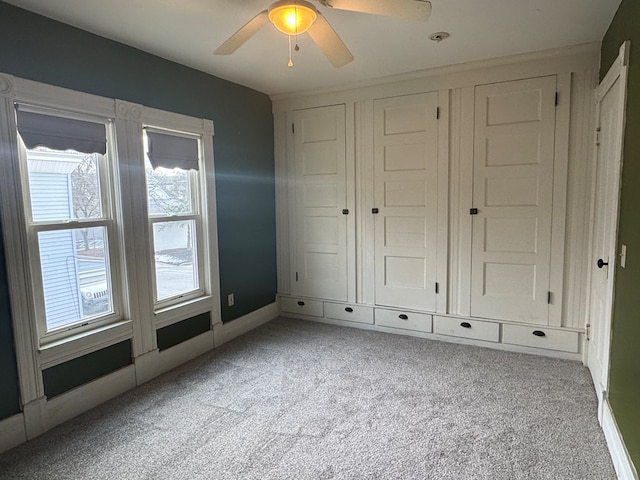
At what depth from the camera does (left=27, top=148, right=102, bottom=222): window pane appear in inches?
88.7

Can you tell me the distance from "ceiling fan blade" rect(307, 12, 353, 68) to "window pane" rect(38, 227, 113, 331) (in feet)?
5.95

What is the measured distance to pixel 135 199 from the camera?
2.75m

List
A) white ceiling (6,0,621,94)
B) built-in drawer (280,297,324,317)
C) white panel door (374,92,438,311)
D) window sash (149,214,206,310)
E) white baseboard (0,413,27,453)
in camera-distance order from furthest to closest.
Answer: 1. built-in drawer (280,297,324,317)
2. white panel door (374,92,438,311)
3. window sash (149,214,206,310)
4. white ceiling (6,0,621,94)
5. white baseboard (0,413,27,453)

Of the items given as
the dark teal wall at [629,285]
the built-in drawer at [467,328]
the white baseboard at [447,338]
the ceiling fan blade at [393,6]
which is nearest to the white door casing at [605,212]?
the dark teal wall at [629,285]

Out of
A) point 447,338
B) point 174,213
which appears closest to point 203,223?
point 174,213

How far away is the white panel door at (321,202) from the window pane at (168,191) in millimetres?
1246

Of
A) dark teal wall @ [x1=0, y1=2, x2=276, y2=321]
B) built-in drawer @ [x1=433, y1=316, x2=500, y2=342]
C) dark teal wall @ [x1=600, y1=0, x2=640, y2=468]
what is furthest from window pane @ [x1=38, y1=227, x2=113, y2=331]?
dark teal wall @ [x1=600, y1=0, x2=640, y2=468]

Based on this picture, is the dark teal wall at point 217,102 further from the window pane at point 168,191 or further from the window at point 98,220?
the window pane at point 168,191

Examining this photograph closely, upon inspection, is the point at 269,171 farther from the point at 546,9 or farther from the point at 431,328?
the point at 546,9

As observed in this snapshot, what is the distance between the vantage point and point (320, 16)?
1894 millimetres

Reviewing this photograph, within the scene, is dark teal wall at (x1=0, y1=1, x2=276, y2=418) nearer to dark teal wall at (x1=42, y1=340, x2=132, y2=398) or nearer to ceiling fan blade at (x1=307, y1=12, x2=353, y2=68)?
dark teal wall at (x1=42, y1=340, x2=132, y2=398)

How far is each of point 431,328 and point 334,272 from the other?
3.58ft

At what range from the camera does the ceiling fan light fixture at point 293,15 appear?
1.86m

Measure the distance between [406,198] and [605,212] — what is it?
1.51m
